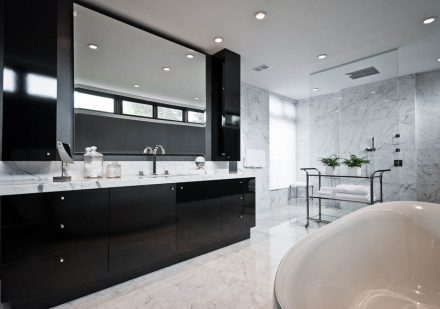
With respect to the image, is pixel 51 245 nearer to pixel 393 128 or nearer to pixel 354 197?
pixel 354 197

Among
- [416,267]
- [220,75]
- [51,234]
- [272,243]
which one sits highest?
[220,75]

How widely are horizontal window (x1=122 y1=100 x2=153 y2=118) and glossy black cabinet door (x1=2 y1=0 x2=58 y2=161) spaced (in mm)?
752

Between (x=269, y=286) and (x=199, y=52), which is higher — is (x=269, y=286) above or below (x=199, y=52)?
below

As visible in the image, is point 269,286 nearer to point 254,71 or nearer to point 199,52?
point 199,52

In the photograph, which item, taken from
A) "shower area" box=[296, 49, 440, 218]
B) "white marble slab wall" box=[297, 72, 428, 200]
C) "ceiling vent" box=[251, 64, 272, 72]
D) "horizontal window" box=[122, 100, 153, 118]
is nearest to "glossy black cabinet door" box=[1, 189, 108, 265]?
"horizontal window" box=[122, 100, 153, 118]

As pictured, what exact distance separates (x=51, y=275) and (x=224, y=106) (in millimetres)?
2543

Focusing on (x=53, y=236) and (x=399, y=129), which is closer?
(x=53, y=236)

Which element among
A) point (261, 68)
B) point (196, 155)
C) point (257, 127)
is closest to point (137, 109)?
point (196, 155)

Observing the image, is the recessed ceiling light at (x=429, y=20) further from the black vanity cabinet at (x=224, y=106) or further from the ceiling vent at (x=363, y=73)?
the black vanity cabinet at (x=224, y=106)

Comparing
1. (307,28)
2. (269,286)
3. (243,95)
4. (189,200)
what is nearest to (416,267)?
(269,286)

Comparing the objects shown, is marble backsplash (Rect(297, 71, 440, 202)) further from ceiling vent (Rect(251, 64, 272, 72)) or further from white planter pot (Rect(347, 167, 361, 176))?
ceiling vent (Rect(251, 64, 272, 72))

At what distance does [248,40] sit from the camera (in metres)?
2.93

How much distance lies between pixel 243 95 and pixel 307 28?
197 cm

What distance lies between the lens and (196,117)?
315 cm
